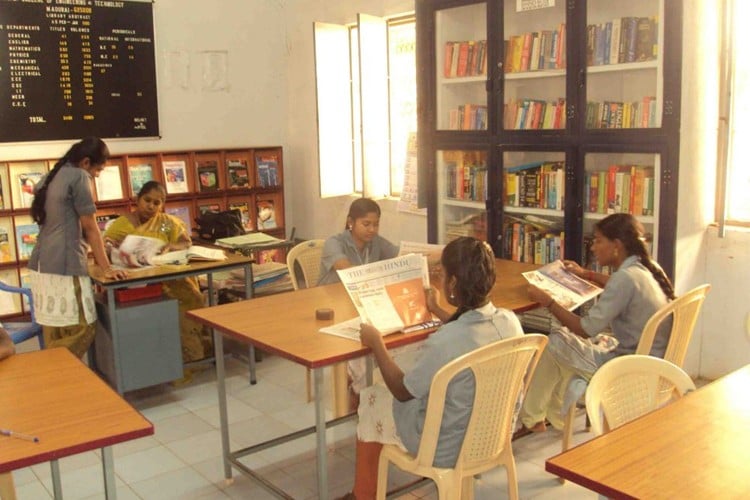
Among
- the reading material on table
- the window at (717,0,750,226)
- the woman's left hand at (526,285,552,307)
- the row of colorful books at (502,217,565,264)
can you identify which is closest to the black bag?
the reading material on table

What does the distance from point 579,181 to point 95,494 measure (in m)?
3.01

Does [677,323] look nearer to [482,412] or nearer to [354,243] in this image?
[482,412]

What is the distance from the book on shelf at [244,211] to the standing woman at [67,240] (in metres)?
2.44

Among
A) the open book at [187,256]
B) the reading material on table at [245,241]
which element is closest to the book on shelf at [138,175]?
the reading material on table at [245,241]

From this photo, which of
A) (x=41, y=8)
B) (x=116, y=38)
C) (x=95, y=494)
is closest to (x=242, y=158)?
(x=116, y=38)

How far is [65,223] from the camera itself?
13.9ft

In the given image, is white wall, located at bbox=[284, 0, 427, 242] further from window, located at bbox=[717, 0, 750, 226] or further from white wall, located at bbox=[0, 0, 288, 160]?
window, located at bbox=[717, 0, 750, 226]

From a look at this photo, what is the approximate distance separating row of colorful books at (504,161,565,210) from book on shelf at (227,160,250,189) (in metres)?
2.82

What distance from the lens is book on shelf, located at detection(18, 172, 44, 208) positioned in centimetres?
577

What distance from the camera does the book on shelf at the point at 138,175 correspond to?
20.4 feet

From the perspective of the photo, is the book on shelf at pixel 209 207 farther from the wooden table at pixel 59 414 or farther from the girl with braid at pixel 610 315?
the wooden table at pixel 59 414

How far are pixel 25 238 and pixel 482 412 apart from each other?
4538mm

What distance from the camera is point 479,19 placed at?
16.1 feet

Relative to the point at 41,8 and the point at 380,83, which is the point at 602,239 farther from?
the point at 41,8
